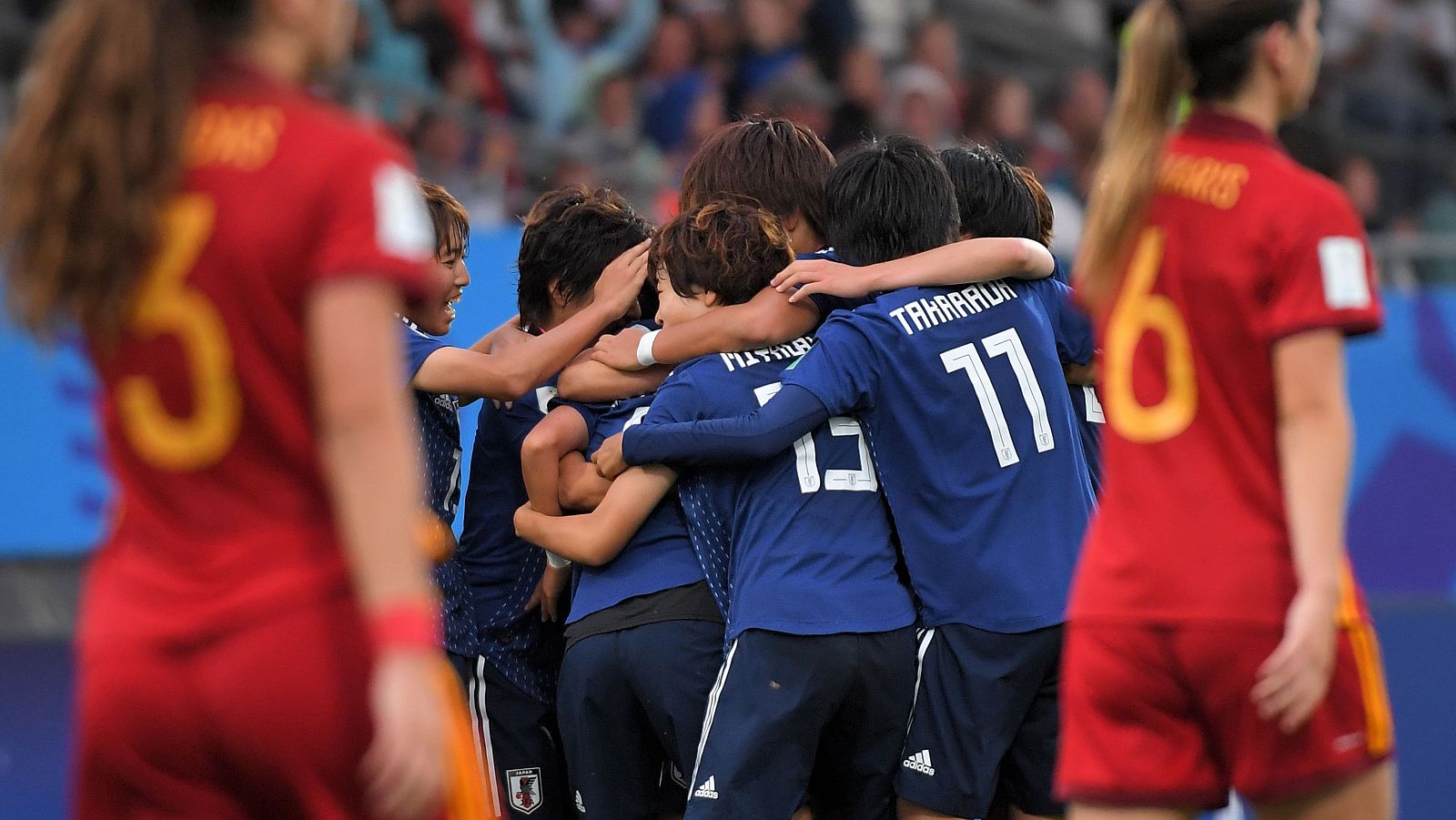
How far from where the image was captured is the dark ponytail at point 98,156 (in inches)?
74.5

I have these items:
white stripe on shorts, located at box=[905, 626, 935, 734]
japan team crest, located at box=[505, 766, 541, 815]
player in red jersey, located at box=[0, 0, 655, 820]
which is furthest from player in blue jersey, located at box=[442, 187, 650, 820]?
player in red jersey, located at box=[0, 0, 655, 820]

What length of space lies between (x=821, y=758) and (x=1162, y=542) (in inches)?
59.5

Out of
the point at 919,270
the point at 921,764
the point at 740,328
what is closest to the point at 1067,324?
the point at 919,270

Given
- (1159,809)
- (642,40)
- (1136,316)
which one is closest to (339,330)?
(1136,316)

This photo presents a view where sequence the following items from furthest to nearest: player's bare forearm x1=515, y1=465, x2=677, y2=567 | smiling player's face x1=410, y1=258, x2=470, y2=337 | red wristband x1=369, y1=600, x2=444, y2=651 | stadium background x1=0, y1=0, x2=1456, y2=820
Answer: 1. stadium background x1=0, y1=0, x2=1456, y2=820
2. smiling player's face x1=410, y1=258, x2=470, y2=337
3. player's bare forearm x1=515, y1=465, x2=677, y2=567
4. red wristband x1=369, y1=600, x2=444, y2=651

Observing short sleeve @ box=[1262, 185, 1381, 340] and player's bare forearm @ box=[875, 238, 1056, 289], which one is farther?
player's bare forearm @ box=[875, 238, 1056, 289]

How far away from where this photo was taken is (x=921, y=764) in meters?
3.68

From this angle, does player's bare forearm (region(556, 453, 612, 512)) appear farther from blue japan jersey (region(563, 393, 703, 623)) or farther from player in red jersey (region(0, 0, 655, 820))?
player in red jersey (region(0, 0, 655, 820))

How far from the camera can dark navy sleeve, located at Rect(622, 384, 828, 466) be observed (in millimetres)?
3578

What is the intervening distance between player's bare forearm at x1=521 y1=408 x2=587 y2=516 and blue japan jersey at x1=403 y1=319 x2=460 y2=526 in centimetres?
22

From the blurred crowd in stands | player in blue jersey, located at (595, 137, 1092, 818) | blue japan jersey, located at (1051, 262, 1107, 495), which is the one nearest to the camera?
player in blue jersey, located at (595, 137, 1092, 818)

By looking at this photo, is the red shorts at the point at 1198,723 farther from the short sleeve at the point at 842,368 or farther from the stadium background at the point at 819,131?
the stadium background at the point at 819,131

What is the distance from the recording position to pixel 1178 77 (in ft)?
8.43

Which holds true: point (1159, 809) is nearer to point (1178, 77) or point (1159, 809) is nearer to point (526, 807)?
point (1178, 77)
